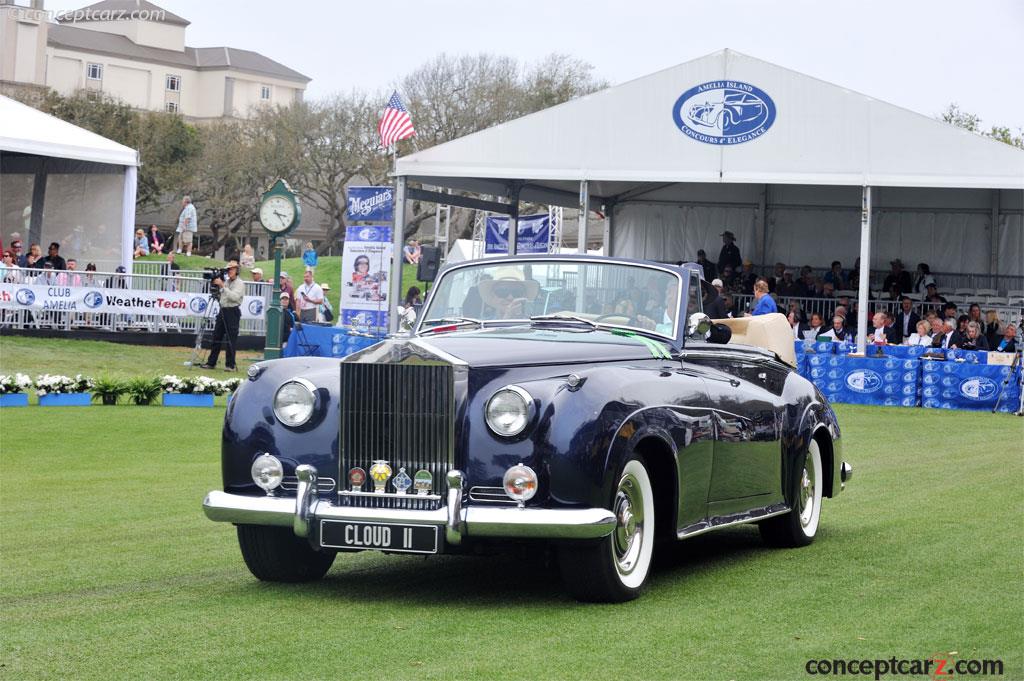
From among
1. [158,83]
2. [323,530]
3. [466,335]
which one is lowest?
[323,530]

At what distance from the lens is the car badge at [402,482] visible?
22.6 feet

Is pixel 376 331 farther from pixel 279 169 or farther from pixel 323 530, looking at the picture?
pixel 279 169

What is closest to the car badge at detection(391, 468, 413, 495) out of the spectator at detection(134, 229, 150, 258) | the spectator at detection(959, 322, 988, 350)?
the spectator at detection(959, 322, 988, 350)

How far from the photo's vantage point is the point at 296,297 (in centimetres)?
3203

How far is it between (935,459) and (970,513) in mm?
4924

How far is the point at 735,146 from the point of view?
2800 centimetres

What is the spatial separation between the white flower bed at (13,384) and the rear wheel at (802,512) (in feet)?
44.4

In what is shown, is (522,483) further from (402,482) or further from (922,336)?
(922,336)

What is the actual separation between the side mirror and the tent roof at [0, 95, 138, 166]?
26.3m

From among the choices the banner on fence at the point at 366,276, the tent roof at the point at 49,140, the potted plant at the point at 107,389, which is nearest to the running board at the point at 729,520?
the potted plant at the point at 107,389

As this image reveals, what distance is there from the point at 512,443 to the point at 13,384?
14766 millimetres

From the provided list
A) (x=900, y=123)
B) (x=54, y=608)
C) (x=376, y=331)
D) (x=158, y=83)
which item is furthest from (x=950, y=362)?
(x=158, y=83)

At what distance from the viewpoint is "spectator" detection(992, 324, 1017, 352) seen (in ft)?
82.0

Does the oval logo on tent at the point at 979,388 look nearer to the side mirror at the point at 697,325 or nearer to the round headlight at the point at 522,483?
the side mirror at the point at 697,325
